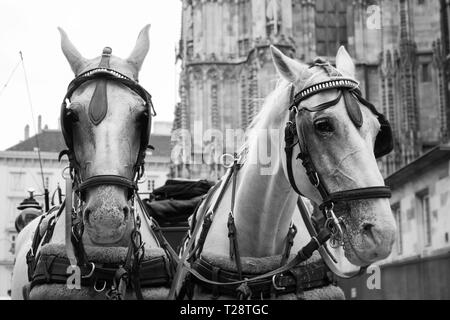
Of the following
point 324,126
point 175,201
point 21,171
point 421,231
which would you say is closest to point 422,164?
point 421,231

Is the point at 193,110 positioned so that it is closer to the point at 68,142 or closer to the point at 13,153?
the point at 13,153

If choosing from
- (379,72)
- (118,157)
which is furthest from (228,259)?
(379,72)

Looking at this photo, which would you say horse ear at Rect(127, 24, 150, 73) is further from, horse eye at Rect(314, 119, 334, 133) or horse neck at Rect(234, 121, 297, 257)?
horse eye at Rect(314, 119, 334, 133)

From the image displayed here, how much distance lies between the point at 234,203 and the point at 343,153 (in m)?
1.21

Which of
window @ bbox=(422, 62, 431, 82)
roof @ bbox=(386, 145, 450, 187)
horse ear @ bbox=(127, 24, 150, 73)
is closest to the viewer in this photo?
horse ear @ bbox=(127, 24, 150, 73)

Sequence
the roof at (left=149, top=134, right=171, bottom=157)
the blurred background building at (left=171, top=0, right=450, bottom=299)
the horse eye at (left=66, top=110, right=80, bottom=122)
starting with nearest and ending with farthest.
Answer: the horse eye at (left=66, top=110, right=80, bottom=122) < the blurred background building at (left=171, top=0, right=450, bottom=299) < the roof at (left=149, top=134, right=171, bottom=157)

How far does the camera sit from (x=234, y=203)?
4953 millimetres

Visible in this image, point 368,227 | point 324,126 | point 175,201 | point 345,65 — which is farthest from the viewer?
point 175,201

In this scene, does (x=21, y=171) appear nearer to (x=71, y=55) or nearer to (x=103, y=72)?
(x=71, y=55)

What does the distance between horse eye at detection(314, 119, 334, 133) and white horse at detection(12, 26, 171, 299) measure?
1.02m

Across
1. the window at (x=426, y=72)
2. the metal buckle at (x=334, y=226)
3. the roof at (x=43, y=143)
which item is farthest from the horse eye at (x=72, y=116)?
the roof at (x=43, y=143)

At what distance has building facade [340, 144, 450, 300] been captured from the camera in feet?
54.1

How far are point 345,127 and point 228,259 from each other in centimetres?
134

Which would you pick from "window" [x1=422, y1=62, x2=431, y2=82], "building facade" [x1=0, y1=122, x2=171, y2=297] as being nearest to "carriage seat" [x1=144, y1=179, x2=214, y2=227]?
"window" [x1=422, y1=62, x2=431, y2=82]
